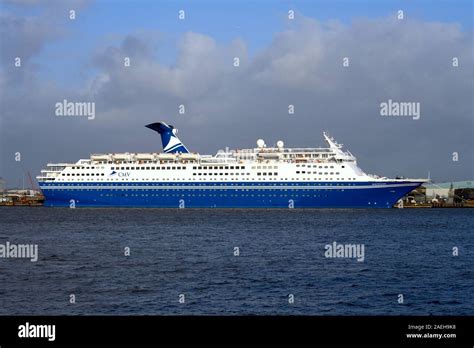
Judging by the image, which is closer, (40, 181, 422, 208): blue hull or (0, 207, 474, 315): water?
(0, 207, 474, 315): water

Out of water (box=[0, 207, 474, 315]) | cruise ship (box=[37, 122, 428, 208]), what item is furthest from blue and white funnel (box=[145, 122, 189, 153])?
water (box=[0, 207, 474, 315])

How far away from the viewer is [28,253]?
82.2ft

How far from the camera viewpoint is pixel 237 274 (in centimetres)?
1950

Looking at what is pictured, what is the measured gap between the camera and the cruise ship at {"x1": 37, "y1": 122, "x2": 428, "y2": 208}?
55.8m

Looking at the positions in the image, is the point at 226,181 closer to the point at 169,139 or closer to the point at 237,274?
the point at 169,139

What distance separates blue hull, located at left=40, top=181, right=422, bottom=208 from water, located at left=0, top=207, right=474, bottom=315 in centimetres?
2139

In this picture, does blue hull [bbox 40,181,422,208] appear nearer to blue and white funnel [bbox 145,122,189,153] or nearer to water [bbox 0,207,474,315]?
blue and white funnel [bbox 145,122,189,153]

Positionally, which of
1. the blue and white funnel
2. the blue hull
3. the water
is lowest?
the water

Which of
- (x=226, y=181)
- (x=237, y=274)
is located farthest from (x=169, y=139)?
(x=237, y=274)

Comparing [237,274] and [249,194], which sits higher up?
[249,194]

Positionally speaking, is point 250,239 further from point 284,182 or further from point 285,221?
point 284,182

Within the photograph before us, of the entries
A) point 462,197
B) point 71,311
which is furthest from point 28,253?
point 462,197

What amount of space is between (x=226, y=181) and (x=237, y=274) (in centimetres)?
3820
